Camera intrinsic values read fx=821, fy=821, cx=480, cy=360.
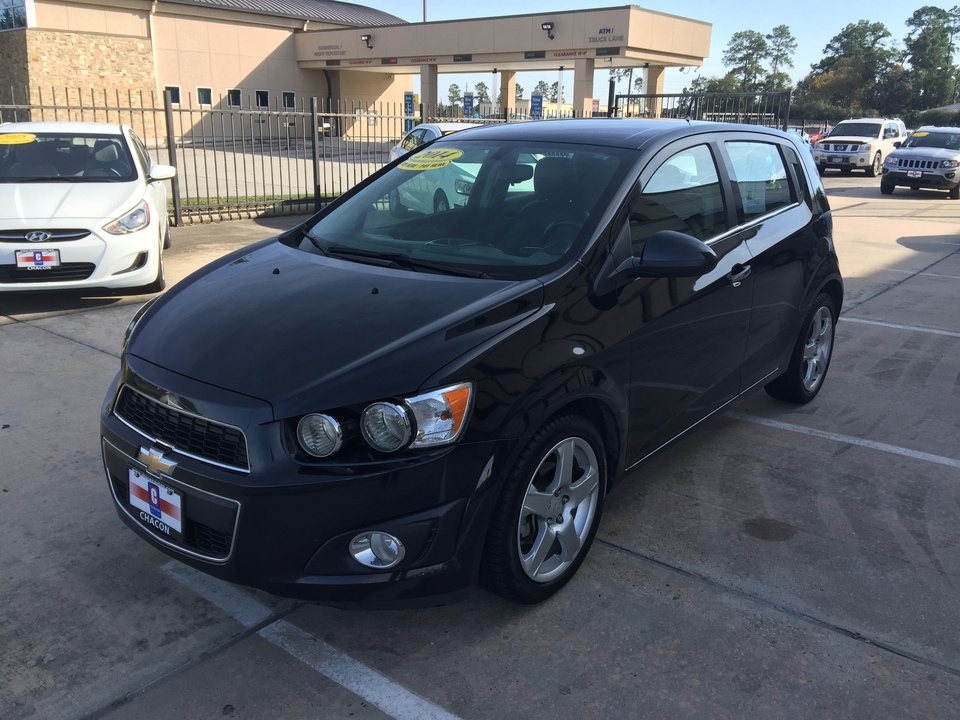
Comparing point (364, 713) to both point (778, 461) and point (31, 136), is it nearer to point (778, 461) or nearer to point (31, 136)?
point (778, 461)

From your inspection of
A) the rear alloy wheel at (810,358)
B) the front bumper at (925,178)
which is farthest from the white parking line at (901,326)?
the front bumper at (925,178)

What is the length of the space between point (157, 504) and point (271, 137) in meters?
18.6

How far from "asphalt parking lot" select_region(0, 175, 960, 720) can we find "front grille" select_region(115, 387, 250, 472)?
0.71 m

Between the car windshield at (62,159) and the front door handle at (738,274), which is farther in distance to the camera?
the car windshield at (62,159)

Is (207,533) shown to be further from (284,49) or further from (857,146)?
(284,49)

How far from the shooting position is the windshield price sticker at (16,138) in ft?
25.3

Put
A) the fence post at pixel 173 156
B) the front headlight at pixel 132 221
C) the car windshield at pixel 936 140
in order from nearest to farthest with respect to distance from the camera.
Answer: the front headlight at pixel 132 221, the fence post at pixel 173 156, the car windshield at pixel 936 140

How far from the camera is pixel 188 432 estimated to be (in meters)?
2.64

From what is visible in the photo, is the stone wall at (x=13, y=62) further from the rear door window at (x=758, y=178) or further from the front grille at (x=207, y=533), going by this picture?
the front grille at (x=207, y=533)

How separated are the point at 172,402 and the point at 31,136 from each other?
6.47 m

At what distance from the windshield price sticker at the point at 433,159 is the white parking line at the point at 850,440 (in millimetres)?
2424

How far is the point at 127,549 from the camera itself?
11.1ft

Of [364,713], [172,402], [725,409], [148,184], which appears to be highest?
[148,184]

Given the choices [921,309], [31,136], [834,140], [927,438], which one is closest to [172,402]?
[927,438]
